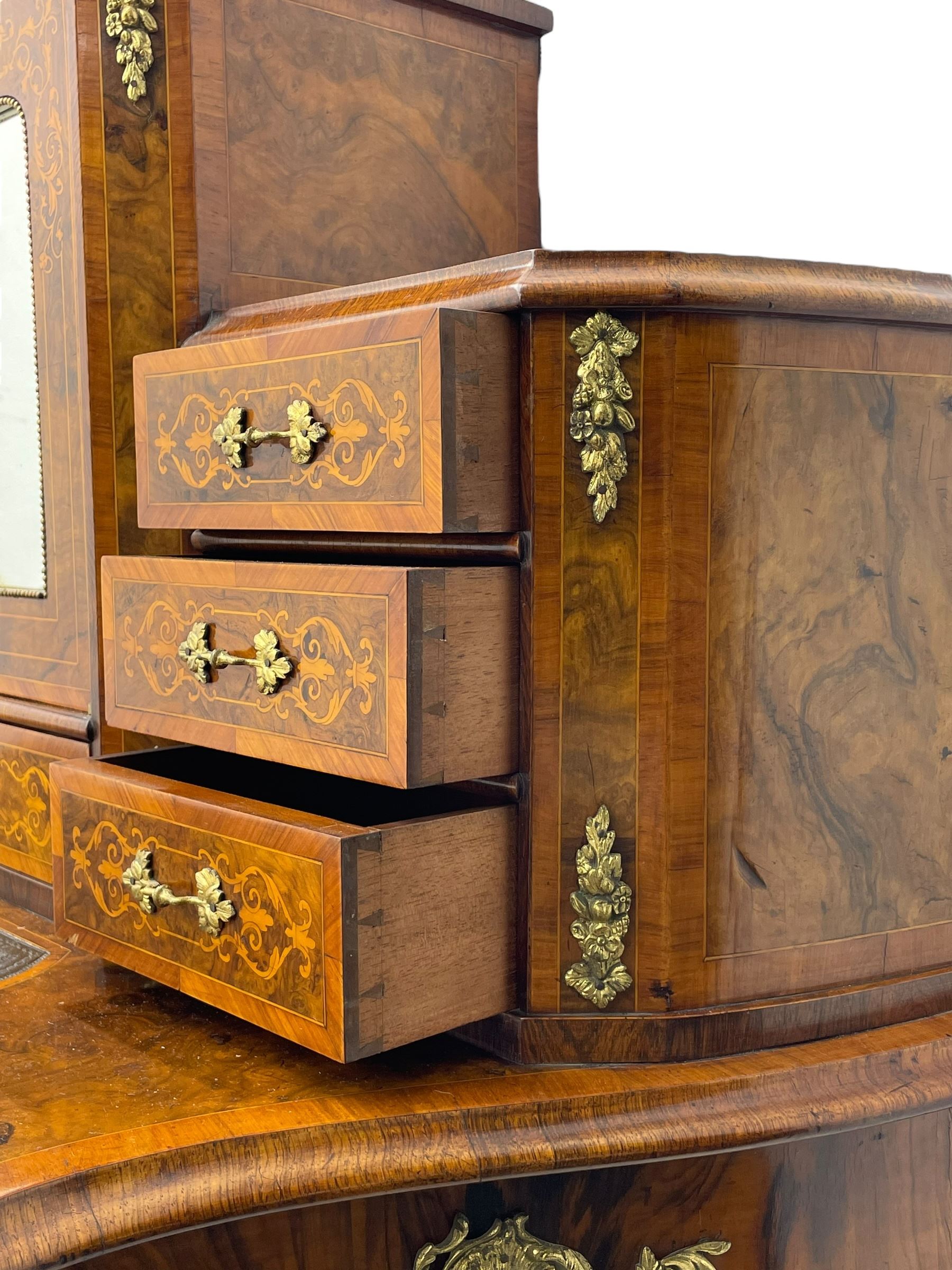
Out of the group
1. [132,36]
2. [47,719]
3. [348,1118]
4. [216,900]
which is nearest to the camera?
[348,1118]

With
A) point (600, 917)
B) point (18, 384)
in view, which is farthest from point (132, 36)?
point (600, 917)

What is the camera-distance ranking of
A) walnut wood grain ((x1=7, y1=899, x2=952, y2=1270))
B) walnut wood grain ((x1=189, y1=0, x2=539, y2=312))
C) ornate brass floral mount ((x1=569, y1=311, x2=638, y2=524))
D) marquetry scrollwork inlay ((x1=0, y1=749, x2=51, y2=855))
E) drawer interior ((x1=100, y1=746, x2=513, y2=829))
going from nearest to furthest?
walnut wood grain ((x1=7, y1=899, x2=952, y2=1270))
ornate brass floral mount ((x1=569, y1=311, x2=638, y2=524))
drawer interior ((x1=100, y1=746, x2=513, y2=829))
walnut wood grain ((x1=189, y1=0, x2=539, y2=312))
marquetry scrollwork inlay ((x1=0, y1=749, x2=51, y2=855))

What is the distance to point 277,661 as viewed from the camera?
3.65 feet

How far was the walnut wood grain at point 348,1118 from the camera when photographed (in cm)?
95

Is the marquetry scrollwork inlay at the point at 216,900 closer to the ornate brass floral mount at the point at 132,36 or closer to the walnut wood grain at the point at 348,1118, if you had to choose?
the walnut wood grain at the point at 348,1118

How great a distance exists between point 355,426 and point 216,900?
1.32 feet

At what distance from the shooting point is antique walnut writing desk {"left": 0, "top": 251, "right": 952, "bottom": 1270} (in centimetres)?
101

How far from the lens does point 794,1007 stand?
44.3 inches

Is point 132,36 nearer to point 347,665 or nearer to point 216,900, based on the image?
point 347,665

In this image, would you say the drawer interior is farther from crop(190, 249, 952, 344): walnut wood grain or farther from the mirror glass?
crop(190, 249, 952, 344): walnut wood grain

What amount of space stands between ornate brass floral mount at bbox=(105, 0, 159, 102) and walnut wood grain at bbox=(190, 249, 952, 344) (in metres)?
0.49

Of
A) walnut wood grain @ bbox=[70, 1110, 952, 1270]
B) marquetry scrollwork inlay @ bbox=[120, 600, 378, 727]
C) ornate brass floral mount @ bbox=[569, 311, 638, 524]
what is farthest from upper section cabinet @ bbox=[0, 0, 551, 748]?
walnut wood grain @ bbox=[70, 1110, 952, 1270]

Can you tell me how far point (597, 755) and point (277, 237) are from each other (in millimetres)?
756

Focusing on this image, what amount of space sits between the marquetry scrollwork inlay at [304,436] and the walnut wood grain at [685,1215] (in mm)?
560
